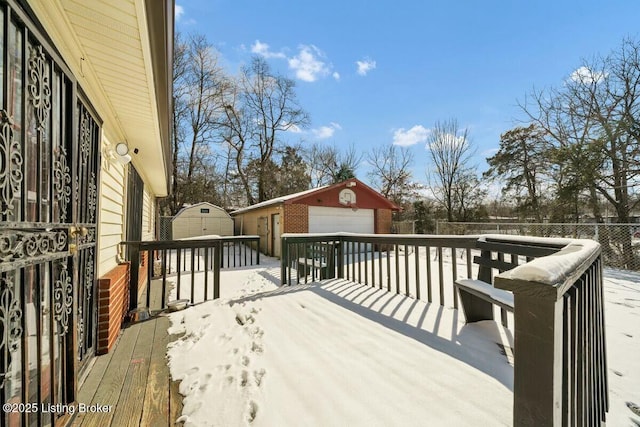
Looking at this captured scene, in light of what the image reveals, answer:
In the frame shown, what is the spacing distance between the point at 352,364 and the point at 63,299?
1.92m

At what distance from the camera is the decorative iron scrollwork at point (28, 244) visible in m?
1.03

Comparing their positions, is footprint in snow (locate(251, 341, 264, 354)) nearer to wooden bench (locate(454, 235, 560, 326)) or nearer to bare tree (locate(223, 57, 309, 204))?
wooden bench (locate(454, 235, 560, 326))

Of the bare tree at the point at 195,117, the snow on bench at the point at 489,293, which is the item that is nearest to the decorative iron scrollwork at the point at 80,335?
the snow on bench at the point at 489,293

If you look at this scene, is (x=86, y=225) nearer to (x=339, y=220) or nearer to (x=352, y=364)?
(x=352, y=364)

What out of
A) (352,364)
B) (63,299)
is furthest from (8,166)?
(352,364)

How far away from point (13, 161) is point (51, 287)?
706 millimetres

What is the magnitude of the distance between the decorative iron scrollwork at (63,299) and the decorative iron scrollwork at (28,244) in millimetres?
169

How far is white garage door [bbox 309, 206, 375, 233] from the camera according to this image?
35.3ft

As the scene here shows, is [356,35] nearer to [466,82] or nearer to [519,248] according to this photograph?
[466,82]

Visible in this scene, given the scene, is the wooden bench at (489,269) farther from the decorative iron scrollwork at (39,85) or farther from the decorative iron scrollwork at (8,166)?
the decorative iron scrollwork at (39,85)

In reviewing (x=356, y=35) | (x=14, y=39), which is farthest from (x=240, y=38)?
(x=14, y=39)

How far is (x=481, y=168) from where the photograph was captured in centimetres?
1747

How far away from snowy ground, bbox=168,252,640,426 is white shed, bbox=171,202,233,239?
12397mm

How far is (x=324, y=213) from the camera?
11047 millimetres
